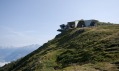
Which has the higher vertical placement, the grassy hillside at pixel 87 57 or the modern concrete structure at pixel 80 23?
the modern concrete structure at pixel 80 23

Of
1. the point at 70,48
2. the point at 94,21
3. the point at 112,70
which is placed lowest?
the point at 112,70

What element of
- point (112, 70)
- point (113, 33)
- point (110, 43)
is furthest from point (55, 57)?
point (112, 70)

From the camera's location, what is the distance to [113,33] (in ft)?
238

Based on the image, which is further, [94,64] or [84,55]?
[84,55]

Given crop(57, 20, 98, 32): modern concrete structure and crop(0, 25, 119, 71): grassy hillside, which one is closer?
crop(0, 25, 119, 71): grassy hillside

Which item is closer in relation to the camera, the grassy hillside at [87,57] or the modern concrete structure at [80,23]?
the grassy hillside at [87,57]

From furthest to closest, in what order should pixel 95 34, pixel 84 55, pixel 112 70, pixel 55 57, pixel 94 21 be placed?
pixel 94 21 < pixel 95 34 < pixel 55 57 < pixel 84 55 < pixel 112 70

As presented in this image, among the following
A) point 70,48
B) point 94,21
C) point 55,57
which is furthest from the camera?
Answer: point 94,21

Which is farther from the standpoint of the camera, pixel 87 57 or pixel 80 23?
pixel 80 23

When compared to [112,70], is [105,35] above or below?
above

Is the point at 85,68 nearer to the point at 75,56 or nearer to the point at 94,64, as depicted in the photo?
the point at 94,64

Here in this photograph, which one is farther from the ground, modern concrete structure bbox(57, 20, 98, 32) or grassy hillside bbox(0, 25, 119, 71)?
modern concrete structure bbox(57, 20, 98, 32)

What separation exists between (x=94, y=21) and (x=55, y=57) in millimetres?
59424

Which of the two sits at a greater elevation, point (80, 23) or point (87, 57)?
point (80, 23)
